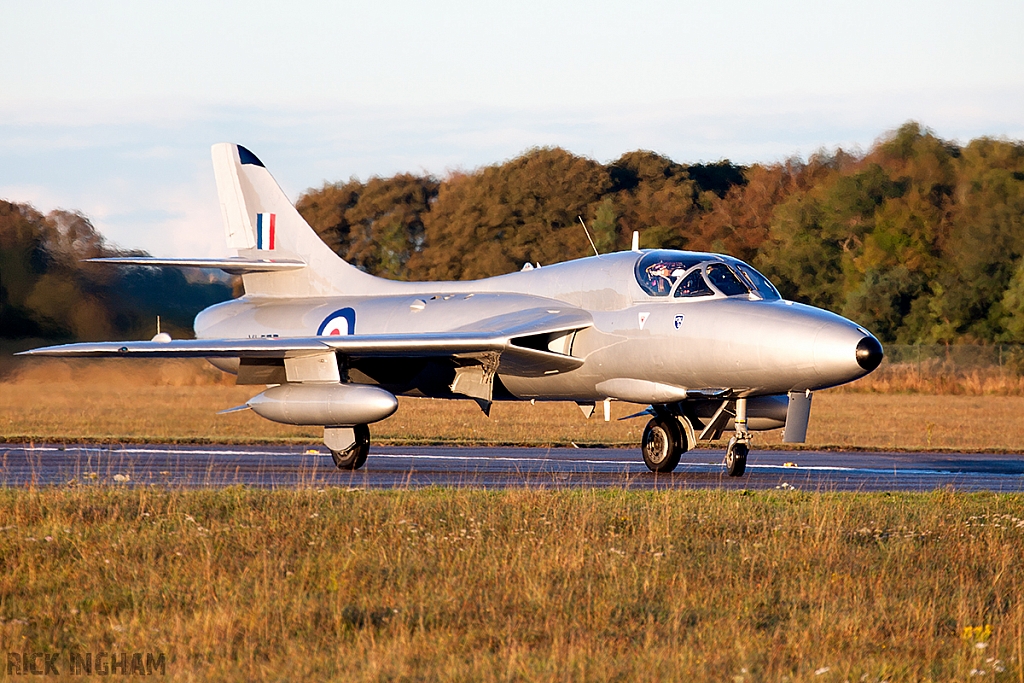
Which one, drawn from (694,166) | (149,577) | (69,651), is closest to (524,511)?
(149,577)

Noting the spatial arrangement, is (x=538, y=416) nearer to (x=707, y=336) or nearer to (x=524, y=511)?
(x=707, y=336)

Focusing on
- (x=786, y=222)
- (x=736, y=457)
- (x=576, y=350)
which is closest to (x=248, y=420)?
(x=576, y=350)

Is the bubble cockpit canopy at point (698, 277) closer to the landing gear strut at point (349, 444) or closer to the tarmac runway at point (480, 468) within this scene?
the tarmac runway at point (480, 468)

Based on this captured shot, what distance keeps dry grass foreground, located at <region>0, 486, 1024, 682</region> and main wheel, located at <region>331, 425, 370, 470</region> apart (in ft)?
20.2

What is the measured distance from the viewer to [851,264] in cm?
5497

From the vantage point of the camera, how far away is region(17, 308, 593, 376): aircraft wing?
54.5 ft

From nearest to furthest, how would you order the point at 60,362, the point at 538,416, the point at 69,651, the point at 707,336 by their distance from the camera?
1. the point at 69,651
2. the point at 707,336
3. the point at 60,362
4. the point at 538,416

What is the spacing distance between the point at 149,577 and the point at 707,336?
29.0 feet

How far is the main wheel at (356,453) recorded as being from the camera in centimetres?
1764

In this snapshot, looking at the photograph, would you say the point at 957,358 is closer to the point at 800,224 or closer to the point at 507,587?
the point at 800,224

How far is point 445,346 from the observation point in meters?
16.6

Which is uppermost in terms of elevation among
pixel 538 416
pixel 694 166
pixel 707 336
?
pixel 694 166

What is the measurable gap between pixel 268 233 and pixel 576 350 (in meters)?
7.19

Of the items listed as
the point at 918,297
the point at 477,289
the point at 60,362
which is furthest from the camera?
the point at 918,297
